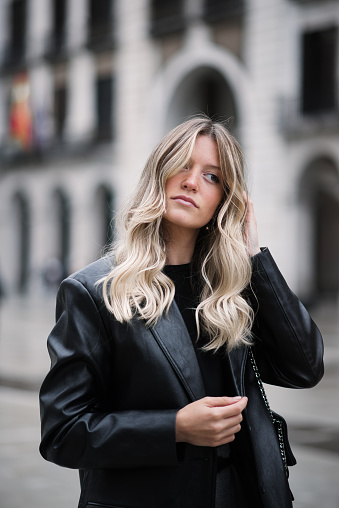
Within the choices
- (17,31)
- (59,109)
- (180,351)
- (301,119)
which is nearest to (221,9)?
(301,119)

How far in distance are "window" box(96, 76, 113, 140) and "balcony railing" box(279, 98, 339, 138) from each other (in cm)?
830

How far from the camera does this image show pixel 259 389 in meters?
2.23

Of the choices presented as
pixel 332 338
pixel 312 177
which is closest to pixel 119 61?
pixel 312 177

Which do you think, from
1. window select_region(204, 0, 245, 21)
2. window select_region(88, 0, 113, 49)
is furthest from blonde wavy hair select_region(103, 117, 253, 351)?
window select_region(88, 0, 113, 49)

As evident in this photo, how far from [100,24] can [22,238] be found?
10.5 m

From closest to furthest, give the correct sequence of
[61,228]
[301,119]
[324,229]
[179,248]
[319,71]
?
[179,248]
[319,71]
[301,119]
[324,229]
[61,228]

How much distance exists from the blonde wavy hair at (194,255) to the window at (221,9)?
2498 centimetres

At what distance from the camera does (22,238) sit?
37500mm

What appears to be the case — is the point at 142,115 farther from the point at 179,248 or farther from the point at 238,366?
the point at 238,366

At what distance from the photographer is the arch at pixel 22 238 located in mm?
37156

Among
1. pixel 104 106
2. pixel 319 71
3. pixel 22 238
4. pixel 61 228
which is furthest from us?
pixel 22 238

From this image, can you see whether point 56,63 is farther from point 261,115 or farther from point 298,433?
point 298,433

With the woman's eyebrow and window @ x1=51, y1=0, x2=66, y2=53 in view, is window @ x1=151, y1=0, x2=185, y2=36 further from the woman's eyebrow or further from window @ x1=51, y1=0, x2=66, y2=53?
the woman's eyebrow

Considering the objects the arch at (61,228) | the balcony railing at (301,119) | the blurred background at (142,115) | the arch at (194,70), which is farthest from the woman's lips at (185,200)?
the arch at (61,228)
